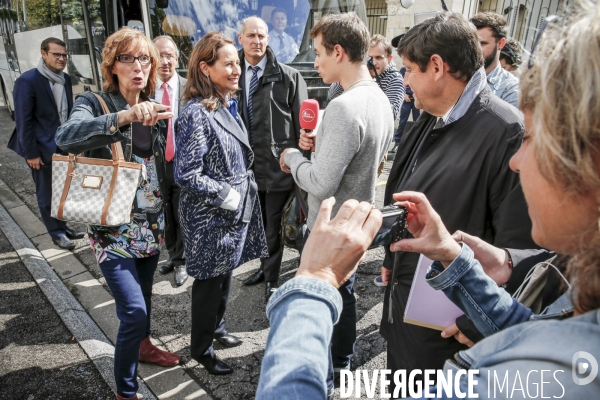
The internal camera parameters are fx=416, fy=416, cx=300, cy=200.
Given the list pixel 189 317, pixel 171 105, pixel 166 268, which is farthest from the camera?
pixel 166 268

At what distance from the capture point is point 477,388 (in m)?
0.59

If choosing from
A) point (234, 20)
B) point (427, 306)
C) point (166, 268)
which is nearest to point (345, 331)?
point (427, 306)

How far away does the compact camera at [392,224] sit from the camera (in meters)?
1.12

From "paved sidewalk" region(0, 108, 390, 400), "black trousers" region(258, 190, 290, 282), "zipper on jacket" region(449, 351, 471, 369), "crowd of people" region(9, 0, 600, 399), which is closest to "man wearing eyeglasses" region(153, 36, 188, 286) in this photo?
"paved sidewalk" region(0, 108, 390, 400)

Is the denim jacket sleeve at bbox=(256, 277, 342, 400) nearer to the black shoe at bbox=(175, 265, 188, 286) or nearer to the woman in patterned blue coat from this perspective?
the woman in patterned blue coat

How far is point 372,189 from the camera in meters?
2.28

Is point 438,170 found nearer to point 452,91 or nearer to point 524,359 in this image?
point 452,91

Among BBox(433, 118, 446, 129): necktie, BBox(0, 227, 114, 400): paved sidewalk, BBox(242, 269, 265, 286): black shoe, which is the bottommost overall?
BBox(242, 269, 265, 286): black shoe

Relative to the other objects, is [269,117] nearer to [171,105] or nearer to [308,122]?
[171,105]

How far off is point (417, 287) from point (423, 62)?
88 centimetres

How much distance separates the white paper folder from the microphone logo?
4.15 ft

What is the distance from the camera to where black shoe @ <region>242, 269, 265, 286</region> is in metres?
3.74

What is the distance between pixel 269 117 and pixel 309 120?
1.08 m

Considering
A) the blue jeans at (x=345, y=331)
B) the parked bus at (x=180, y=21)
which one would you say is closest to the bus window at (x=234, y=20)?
the parked bus at (x=180, y=21)
